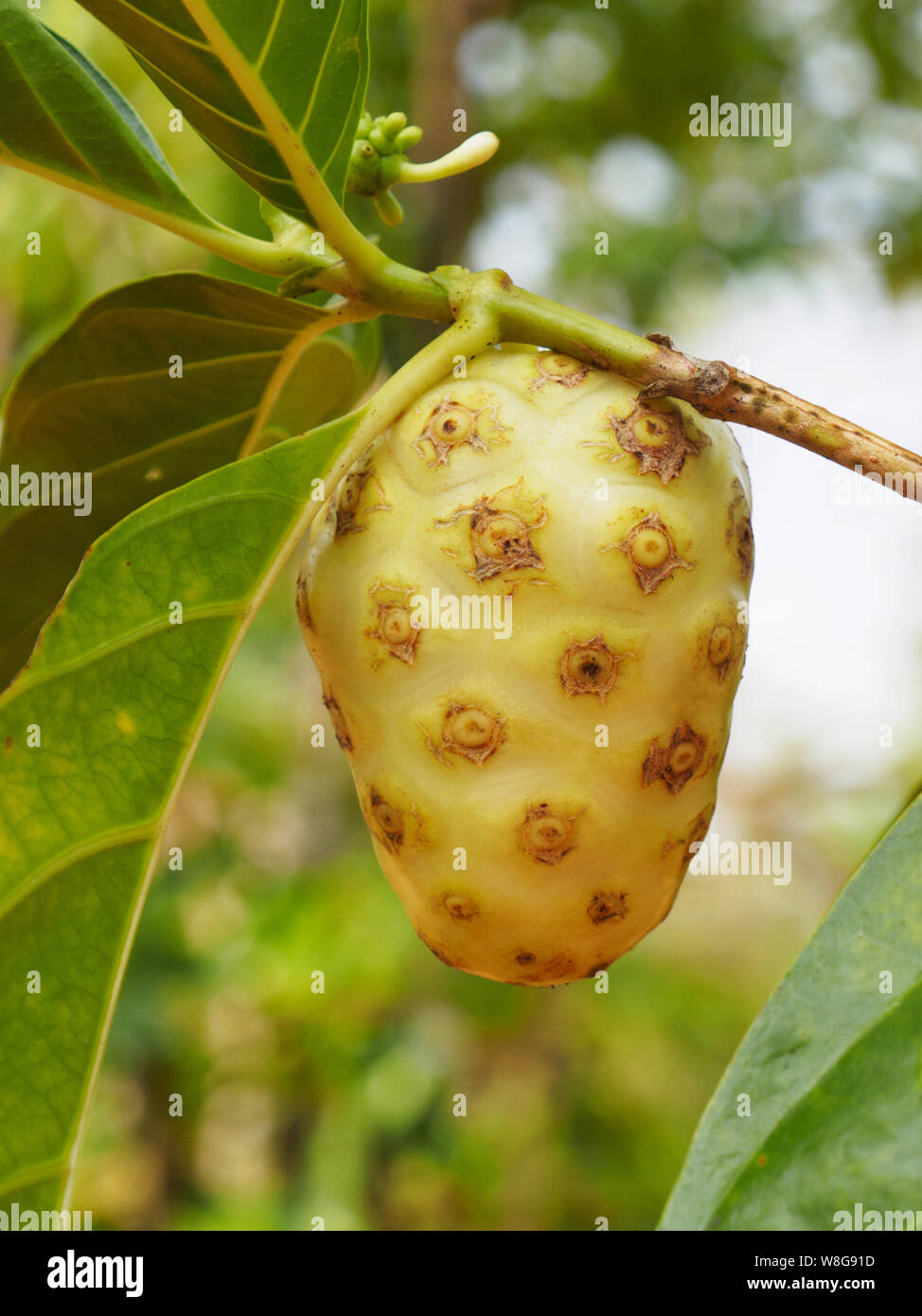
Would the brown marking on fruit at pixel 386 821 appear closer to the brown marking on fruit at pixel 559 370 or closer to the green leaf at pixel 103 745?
the green leaf at pixel 103 745

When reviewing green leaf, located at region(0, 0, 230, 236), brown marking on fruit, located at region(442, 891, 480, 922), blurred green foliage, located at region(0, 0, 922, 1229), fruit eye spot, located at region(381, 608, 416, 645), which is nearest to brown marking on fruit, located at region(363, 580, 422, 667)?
fruit eye spot, located at region(381, 608, 416, 645)

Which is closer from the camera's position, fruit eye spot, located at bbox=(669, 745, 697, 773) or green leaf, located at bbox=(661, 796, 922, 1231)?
green leaf, located at bbox=(661, 796, 922, 1231)

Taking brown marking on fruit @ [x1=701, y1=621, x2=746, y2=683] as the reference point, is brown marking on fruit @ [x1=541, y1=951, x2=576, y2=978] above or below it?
below

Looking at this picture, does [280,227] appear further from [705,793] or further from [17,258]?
[17,258]

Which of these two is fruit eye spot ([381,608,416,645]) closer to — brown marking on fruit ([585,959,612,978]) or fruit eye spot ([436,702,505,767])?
fruit eye spot ([436,702,505,767])

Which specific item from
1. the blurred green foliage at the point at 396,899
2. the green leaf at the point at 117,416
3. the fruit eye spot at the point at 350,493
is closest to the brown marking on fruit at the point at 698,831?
the fruit eye spot at the point at 350,493

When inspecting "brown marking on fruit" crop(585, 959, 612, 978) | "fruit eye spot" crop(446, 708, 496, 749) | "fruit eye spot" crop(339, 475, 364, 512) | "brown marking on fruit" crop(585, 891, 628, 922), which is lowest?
"brown marking on fruit" crop(585, 959, 612, 978)

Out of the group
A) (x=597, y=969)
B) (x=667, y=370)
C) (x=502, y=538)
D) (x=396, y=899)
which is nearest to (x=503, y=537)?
(x=502, y=538)
